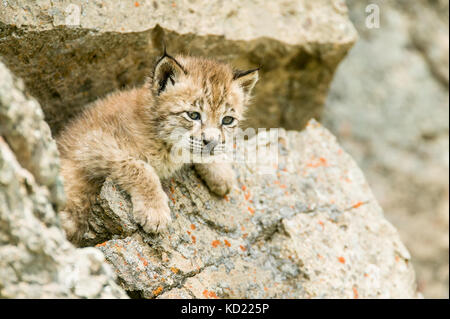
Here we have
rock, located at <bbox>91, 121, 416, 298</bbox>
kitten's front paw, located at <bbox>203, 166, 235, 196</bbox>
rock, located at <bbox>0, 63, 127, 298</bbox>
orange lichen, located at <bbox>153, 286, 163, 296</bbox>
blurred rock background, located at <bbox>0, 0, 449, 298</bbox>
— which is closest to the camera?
rock, located at <bbox>0, 63, 127, 298</bbox>

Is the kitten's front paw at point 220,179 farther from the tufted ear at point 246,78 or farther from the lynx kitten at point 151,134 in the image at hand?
the tufted ear at point 246,78

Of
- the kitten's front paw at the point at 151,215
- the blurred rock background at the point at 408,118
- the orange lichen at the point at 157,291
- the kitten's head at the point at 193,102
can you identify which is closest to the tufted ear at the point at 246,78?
the kitten's head at the point at 193,102

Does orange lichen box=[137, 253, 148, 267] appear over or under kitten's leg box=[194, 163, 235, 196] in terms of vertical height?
under

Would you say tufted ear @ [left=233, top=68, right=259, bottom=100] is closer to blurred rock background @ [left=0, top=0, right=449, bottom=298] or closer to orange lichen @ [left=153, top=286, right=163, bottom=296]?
blurred rock background @ [left=0, top=0, right=449, bottom=298]

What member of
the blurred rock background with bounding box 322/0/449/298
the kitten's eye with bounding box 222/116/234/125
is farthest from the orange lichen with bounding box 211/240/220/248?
the blurred rock background with bounding box 322/0/449/298

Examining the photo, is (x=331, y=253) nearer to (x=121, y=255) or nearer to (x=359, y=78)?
(x=121, y=255)
